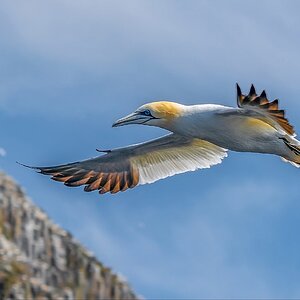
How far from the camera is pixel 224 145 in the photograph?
1240 inches

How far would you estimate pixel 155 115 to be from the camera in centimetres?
3164

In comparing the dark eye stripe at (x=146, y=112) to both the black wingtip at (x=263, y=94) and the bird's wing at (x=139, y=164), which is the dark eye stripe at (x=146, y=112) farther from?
the bird's wing at (x=139, y=164)

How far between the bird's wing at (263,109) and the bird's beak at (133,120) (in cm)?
270

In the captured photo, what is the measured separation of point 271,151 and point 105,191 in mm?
6578

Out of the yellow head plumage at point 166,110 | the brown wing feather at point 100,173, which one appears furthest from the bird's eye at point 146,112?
the brown wing feather at point 100,173

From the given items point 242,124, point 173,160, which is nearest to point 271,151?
point 242,124

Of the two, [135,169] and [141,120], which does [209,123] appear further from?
[135,169]

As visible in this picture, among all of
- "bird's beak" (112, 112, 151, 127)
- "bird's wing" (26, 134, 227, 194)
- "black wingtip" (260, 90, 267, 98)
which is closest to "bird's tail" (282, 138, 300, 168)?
"black wingtip" (260, 90, 267, 98)

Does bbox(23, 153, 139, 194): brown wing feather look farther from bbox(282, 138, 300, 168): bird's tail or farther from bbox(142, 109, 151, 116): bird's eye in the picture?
bbox(282, 138, 300, 168): bird's tail

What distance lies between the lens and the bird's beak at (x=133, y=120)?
31.7m

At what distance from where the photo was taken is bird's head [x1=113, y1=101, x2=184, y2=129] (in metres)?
31.5

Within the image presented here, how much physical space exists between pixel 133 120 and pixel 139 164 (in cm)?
518

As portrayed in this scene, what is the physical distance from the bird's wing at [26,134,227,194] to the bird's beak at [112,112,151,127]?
4.24m

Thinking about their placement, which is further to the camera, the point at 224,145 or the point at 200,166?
the point at 200,166
